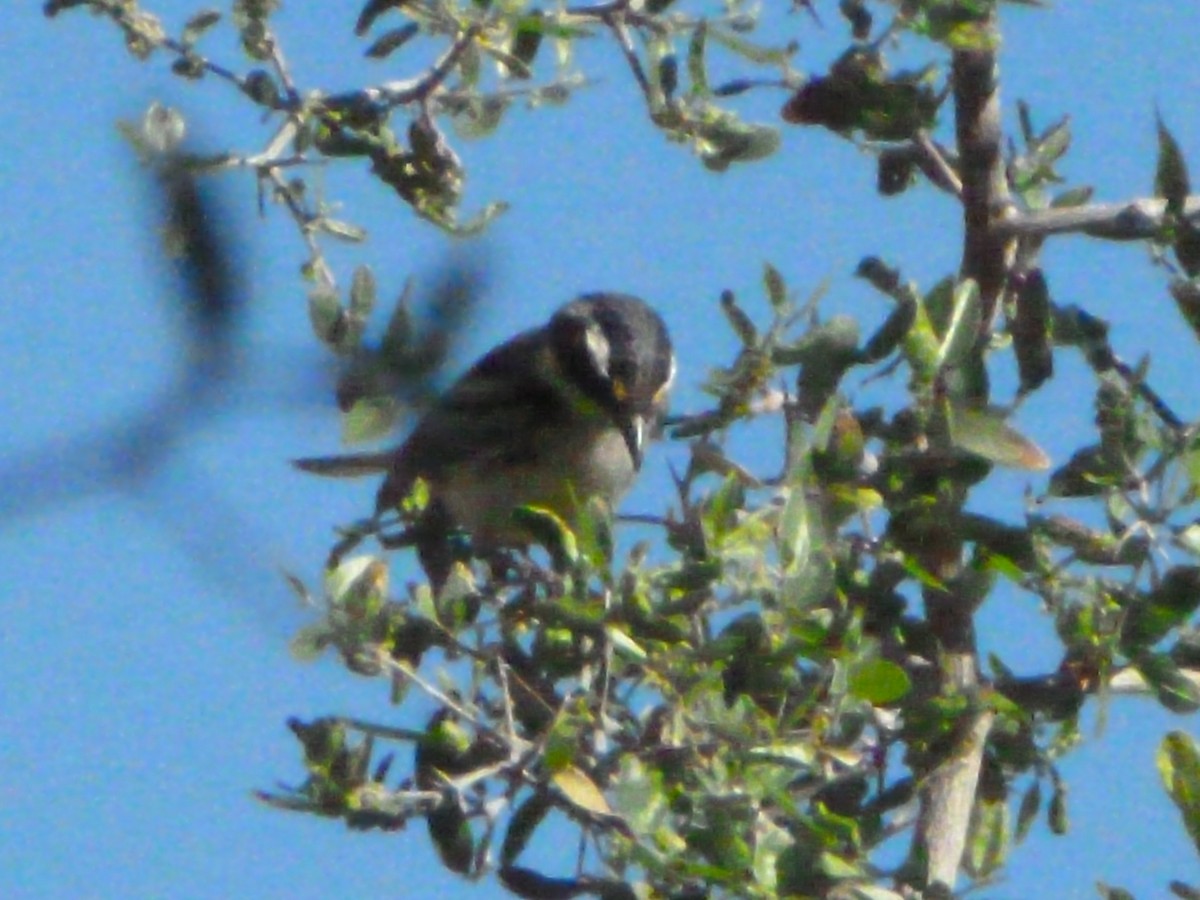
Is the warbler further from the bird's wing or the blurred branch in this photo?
the blurred branch

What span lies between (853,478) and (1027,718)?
0.71m

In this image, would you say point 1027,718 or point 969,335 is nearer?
point 969,335

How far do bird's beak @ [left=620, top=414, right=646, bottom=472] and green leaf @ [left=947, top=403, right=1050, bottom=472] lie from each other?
8.67 ft

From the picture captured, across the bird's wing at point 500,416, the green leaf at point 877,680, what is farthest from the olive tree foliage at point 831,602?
the bird's wing at point 500,416

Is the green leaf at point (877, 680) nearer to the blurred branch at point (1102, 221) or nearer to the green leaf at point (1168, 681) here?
the green leaf at point (1168, 681)

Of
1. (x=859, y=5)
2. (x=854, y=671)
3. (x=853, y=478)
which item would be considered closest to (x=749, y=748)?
(x=854, y=671)

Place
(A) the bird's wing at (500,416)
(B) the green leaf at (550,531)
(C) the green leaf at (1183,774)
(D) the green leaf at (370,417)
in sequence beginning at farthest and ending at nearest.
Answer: (A) the bird's wing at (500,416), (B) the green leaf at (550,531), (C) the green leaf at (1183,774), (D) the green leaf at (370,417)

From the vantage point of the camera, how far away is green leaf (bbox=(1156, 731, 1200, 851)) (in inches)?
102

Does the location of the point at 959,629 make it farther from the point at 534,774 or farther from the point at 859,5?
the point at 859,5

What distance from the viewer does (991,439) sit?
9.25 ft

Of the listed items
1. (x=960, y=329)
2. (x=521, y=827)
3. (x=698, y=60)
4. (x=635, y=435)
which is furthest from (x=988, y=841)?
(x=635, y=435)

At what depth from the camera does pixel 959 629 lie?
10.7 feet

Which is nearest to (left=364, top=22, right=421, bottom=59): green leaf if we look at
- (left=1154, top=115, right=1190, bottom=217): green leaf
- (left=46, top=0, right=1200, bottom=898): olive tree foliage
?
(left=46, top=0, right=1200, bottom=898): olive tree foliage

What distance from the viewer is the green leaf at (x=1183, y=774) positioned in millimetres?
2598
